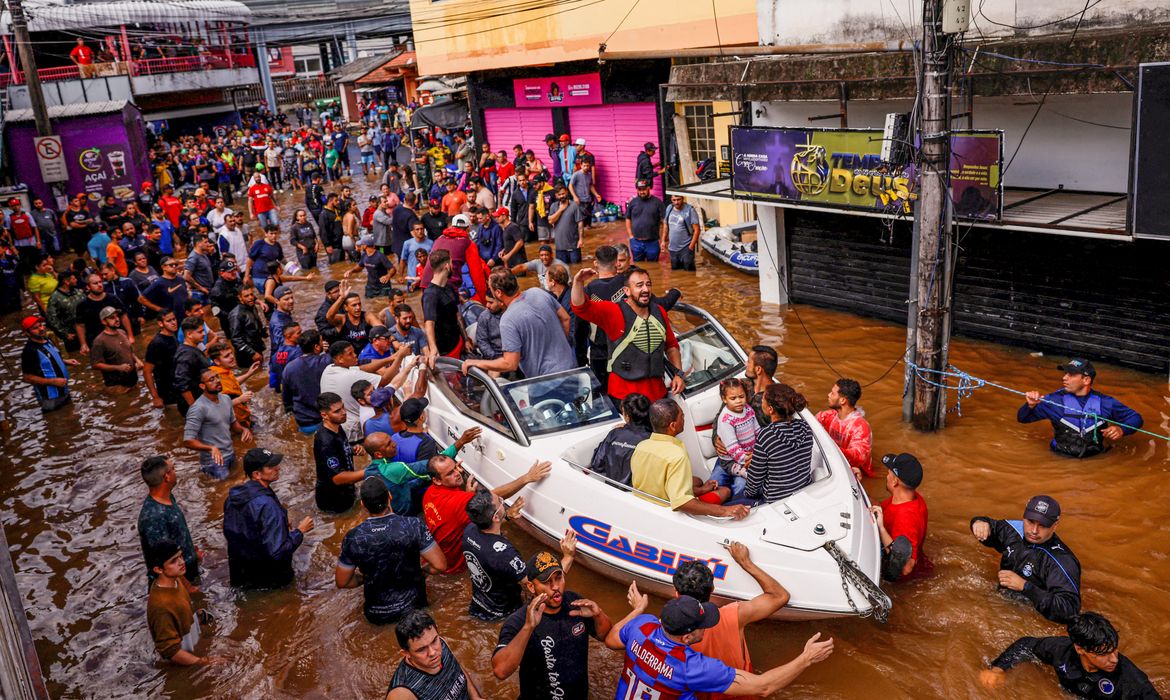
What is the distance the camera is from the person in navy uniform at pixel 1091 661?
4789mm

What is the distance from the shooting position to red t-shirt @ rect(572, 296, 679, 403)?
25.0 feet

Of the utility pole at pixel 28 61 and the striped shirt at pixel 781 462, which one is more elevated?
the utility pole at pixel 28 61

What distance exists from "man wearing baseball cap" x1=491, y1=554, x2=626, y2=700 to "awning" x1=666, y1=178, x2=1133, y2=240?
22.0 feet

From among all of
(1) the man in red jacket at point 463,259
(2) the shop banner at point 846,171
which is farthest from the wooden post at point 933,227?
(1) the man in red jacket at point 463,259

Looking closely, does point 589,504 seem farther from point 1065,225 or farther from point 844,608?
point 1065,225

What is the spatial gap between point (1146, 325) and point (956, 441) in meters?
2.70

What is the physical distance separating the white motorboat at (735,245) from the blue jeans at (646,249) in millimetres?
807

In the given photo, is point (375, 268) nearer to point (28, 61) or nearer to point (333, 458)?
point (333, 458)

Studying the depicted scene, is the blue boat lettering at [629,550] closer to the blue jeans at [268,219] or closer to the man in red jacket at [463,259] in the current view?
the man in red jacket at [463,259]

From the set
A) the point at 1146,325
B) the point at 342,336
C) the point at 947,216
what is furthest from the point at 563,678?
the point at 1146,325

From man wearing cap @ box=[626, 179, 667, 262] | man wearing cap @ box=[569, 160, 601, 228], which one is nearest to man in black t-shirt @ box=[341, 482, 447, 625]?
man wearing cap @ box=[626, 179, 667, 262]

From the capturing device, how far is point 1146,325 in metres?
9.62

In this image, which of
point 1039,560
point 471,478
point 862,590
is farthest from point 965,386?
point 471,478

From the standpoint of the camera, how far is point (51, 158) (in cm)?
2383
